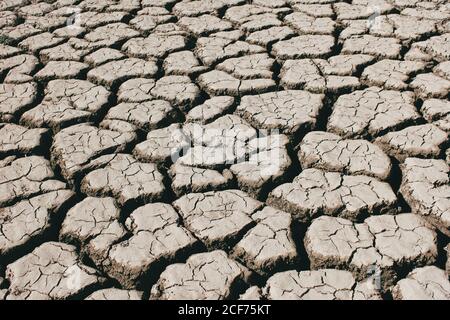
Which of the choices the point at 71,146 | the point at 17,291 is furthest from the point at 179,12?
the point at 17,291

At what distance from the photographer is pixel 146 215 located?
71.5 inches

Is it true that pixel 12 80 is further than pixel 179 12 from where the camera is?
No

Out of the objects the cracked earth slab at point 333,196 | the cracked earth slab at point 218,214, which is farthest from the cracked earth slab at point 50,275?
the cracked earth slab at point 333,196

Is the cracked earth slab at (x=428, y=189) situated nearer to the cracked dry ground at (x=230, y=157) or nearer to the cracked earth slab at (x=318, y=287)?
the cracked dry ground at (x=230, y=157)

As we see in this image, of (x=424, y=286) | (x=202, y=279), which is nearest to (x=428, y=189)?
(x=424, y=286)

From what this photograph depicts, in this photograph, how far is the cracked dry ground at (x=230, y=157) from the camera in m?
1.60

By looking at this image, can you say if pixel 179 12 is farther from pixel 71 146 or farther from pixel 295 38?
pixel 71 146

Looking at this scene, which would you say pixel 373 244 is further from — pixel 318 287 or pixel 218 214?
pixel 218 214

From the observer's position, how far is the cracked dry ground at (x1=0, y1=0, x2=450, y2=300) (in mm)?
1601

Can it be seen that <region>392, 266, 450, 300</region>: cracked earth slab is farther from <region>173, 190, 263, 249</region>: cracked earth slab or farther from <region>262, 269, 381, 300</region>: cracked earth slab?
<region>173, 190, 263, 249</region>: cracked earth slab

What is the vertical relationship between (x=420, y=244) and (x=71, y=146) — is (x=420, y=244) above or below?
below
